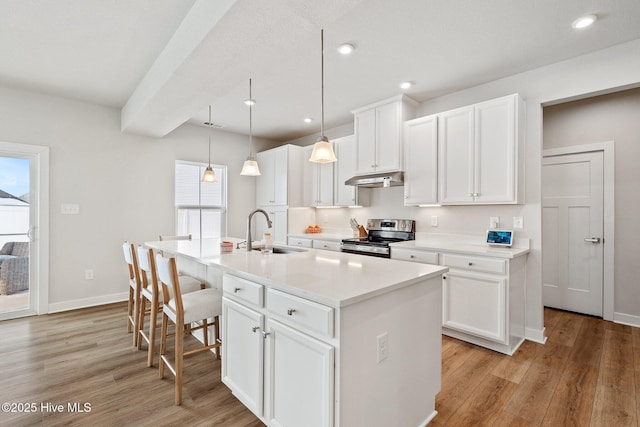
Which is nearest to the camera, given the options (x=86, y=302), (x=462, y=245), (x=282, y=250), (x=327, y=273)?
(x=327, y=273)

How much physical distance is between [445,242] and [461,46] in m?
2.04

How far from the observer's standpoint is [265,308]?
63.7 inches

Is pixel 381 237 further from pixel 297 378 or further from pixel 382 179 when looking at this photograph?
pixel 297 378

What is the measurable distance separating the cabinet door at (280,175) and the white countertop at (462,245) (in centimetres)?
225

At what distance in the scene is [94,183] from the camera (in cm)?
396

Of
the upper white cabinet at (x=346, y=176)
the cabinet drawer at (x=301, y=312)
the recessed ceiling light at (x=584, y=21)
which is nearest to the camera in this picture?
the cabinet drawer at (x=301, y=312)

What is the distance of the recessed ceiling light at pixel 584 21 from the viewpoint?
7.03 feet

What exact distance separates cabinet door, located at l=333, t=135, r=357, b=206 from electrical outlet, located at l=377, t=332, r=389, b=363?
2.99 metres

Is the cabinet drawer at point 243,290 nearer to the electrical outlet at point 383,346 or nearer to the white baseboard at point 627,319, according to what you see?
the electrical outlet at point 383,346

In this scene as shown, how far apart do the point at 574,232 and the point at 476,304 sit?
6.49 feet

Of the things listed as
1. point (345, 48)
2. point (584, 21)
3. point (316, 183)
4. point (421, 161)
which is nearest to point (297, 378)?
point (345, 48)

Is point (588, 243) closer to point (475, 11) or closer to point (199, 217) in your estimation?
point (475, 11)

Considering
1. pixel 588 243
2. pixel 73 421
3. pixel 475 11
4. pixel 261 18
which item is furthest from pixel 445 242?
pixel 73 421

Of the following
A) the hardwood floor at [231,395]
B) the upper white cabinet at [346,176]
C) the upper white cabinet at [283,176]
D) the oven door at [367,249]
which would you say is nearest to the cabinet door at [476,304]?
the hardwood floor at [231,395]
